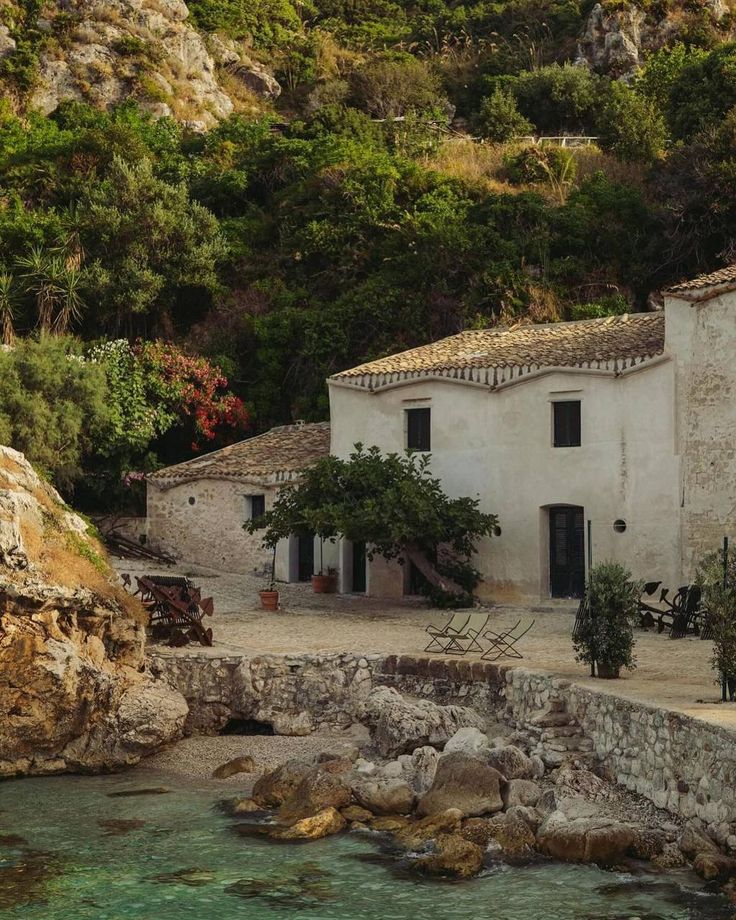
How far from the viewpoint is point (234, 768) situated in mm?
19219

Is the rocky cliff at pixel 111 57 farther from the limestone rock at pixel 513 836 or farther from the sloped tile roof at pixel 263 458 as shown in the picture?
the limestone rock at pixel 513 836

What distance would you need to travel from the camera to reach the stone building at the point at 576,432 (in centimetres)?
2658

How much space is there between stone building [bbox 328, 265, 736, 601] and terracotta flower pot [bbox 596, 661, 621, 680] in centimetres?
729

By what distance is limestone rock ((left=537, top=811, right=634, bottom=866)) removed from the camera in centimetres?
1473

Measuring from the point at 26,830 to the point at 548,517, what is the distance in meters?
15.7

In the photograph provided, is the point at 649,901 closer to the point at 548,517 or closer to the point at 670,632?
the point at 670,632

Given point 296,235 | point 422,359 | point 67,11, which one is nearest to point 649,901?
point 422,359

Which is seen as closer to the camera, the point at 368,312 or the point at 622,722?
the point at 622,722

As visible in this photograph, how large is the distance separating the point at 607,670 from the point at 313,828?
5.06 m

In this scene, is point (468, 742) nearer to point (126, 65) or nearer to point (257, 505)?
point (257, 505)

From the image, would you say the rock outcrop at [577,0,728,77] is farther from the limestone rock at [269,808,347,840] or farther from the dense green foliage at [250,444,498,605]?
the limestone rock at [269,808,347,840]

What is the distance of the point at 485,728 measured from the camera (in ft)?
63.4

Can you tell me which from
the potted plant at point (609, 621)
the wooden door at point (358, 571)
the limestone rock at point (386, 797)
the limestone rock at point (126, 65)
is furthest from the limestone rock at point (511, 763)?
the limestone rock at point (126, 65)

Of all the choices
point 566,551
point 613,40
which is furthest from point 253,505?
point 613,40
